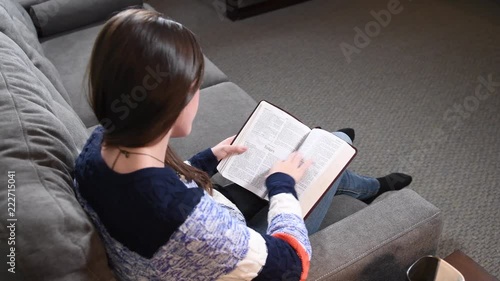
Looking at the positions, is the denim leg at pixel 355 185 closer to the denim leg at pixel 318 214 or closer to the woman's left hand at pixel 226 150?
the denim leg at pixel 318 214

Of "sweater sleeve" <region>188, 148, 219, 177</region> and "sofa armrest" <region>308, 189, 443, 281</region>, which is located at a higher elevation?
"sofa armrest" <region>308, 189, 443, 281</region>

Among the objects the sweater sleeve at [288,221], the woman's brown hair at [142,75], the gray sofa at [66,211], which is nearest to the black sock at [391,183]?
the gray sofa at [66,211]

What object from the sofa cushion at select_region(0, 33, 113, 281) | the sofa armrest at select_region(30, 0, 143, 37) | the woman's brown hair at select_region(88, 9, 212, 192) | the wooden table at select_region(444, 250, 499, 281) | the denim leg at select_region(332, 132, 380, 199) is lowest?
the sofa armrest at select_region(30, 0, 143, 37)

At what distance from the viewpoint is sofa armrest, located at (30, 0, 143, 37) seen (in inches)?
91.4

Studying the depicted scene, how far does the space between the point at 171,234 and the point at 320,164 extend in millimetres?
514

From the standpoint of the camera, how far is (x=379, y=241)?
1.11 meters

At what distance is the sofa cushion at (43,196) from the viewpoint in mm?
800

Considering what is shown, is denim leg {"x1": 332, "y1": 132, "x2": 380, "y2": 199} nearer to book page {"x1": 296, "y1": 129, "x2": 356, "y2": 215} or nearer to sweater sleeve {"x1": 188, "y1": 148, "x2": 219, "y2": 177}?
book page {"x1": 296, "y1": 129, "x2": 356, "y2": 215}

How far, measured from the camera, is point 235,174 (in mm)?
1310

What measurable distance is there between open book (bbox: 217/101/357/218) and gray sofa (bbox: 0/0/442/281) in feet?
0.36

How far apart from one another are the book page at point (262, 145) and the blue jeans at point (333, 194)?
85 millimetres

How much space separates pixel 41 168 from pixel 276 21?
8.28ft

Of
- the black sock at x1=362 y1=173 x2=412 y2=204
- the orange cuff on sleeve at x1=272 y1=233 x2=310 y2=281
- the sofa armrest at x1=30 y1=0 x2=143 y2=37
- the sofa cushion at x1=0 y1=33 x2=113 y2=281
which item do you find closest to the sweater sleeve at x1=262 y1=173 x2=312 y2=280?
the orange cuff on sleeve at x1=272 y1=233 x2=310 y2=281

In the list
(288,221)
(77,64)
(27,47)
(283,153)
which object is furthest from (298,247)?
(77,64)
